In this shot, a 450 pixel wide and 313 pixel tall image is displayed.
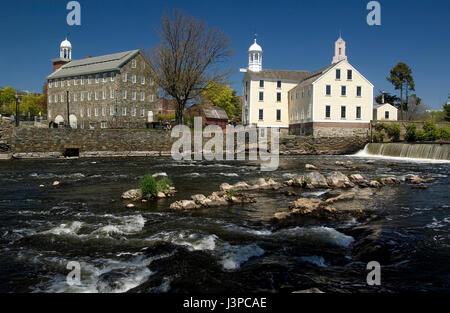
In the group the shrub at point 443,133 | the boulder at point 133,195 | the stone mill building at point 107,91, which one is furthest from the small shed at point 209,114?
the boulder at point 133,195

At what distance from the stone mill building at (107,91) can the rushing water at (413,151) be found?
115ft

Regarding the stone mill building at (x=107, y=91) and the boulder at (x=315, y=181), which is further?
the stone mill building at (x=107, y=91)

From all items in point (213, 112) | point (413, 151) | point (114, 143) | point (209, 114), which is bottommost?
point (413, 151)

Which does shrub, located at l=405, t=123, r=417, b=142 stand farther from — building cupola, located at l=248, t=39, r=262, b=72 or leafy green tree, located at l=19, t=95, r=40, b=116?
leafy green tree, located at l=19, t=95, r=40, b=116

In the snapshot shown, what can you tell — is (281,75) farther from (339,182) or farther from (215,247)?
(215,247)

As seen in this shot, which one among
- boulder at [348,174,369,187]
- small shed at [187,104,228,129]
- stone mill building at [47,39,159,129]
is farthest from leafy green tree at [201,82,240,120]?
boulder at [348,174,369,187]

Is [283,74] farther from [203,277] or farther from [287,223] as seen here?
[203,277]

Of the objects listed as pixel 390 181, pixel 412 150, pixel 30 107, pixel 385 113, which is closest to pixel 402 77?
pixel 385 113

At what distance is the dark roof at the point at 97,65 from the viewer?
193 feet

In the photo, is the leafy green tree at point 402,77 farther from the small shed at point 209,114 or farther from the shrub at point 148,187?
the shrub at point 148,187

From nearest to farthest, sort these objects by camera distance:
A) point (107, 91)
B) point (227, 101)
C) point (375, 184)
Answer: point (375, 184)
point (107, 91)
point (227, 101)

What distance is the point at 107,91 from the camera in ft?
194

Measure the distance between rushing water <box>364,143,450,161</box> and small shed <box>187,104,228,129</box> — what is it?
929 inches

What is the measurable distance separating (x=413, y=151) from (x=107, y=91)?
4705 cm
